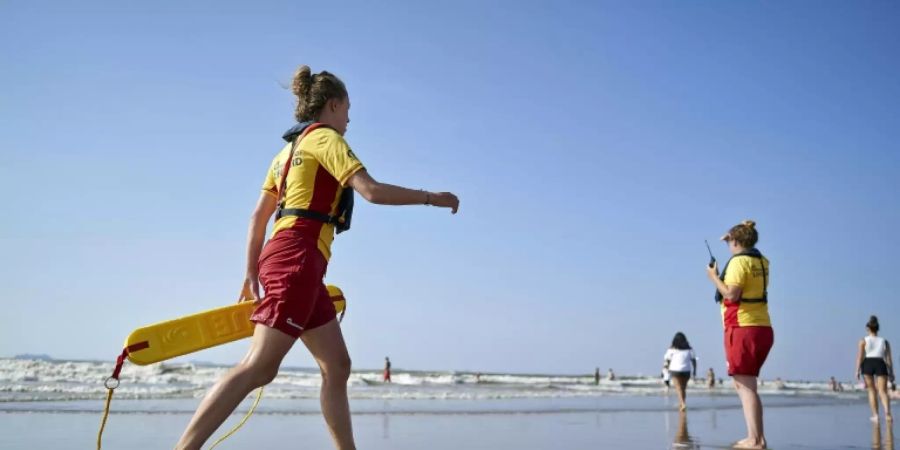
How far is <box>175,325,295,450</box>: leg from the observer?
9.69 ft

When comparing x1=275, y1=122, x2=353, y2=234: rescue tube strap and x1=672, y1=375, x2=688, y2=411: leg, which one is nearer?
x1=275, y1=122, x2=353, y2=234: rescue tube strap

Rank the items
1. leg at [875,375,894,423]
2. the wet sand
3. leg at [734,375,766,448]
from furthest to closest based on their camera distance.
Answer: leg at [875,375,894,423]
the wet sand
leg at [734,375,766,448]

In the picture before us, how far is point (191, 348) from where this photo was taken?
348 centimetres

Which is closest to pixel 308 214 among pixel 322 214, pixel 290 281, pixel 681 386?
pixel 322 214

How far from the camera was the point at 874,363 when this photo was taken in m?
11.0

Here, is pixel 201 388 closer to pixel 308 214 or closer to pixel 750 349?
pixel 750 349

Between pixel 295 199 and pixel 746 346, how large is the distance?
13.3ft

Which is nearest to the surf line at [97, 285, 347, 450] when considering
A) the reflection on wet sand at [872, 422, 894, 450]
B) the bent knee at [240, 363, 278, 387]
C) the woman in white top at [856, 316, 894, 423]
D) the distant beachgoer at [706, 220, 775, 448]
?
the bent knee at [240, 363, 278, 387]

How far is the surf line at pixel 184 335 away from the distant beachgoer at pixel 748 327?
3940 millimetres

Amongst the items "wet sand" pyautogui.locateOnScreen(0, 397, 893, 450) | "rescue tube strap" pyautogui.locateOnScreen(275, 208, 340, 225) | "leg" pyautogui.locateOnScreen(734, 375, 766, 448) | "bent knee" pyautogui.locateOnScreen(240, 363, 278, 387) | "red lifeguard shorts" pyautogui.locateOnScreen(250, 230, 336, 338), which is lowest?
"wet sand" pyautogui.locateOnScreen(0, 397, 893, 450)

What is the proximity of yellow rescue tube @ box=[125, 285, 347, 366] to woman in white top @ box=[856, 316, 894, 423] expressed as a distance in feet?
33.5

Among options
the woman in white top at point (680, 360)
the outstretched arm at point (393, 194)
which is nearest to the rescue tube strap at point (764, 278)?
the outstretched arm at point (393, 194)

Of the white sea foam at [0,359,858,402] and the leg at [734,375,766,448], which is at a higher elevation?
the leg at [734,375,766,448]

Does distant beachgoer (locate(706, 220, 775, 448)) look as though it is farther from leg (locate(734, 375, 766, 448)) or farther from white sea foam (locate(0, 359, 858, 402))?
white sea foam (locate(0, 359, 858, 402))
